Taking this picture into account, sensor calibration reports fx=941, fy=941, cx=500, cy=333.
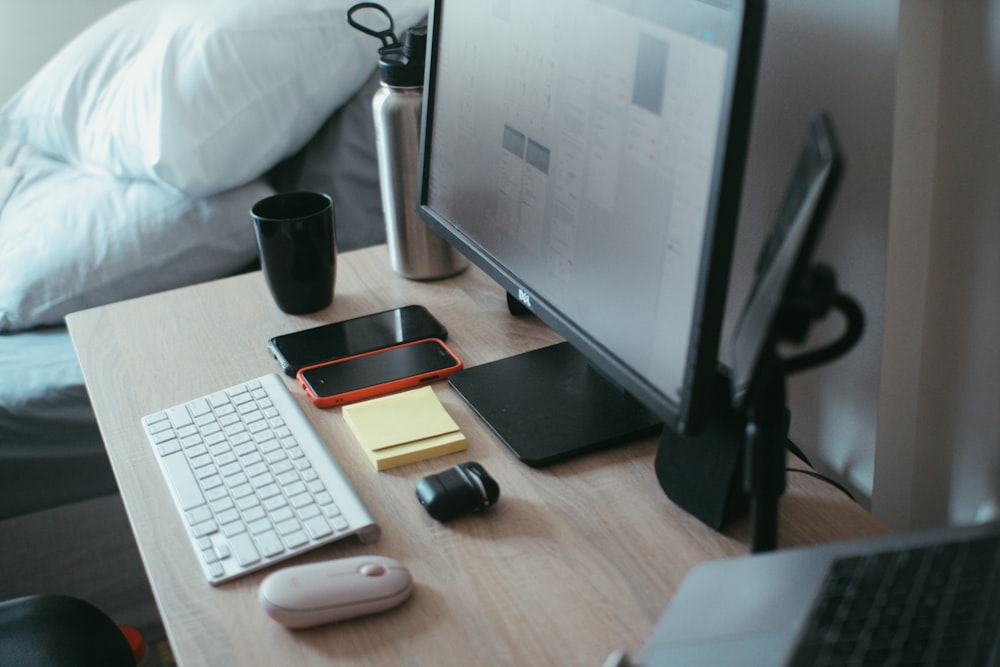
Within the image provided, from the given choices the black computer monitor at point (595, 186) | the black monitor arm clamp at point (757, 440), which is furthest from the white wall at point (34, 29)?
the black monitor arm clamp at point (757, 440)

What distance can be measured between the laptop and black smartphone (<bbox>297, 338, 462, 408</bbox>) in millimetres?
434

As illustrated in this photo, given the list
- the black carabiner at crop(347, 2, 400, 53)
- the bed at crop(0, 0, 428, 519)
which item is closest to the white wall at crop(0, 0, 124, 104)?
the bed at crop(0, 0, 428, 519)

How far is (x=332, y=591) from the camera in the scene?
64 cm

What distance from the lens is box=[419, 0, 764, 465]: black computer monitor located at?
599 mm

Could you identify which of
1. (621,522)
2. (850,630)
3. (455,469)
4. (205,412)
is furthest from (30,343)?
(850,630)

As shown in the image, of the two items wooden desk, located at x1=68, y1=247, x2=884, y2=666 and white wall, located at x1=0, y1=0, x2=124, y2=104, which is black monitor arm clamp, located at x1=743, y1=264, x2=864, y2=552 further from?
white wall, located at x1=0, y1=0, x2=124, y2=104

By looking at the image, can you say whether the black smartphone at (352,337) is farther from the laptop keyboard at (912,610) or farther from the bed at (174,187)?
the laptop keyboard at (912,610)

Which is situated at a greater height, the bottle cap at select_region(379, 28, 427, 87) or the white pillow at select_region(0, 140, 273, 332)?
the bottle cap at select_region(379, 28, 427, 87)

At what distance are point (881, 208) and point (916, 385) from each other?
0.16 m

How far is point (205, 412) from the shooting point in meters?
0.88

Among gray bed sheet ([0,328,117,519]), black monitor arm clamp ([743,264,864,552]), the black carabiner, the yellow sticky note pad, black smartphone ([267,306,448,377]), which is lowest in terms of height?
gray bed sheet ([0,328,117,519])

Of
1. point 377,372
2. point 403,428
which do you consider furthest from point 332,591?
point 377,372

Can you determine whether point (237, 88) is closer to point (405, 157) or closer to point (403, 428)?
point (405, 157)

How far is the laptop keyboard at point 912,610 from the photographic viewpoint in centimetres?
46
